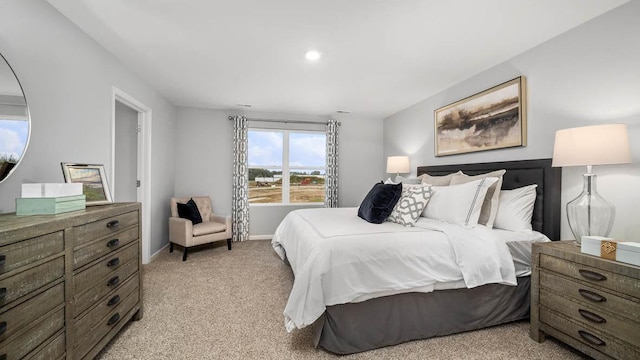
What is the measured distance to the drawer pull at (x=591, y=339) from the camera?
1.51 meters

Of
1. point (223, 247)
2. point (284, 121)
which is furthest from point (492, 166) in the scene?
point (223, 247)

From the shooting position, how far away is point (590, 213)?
1.76 meters

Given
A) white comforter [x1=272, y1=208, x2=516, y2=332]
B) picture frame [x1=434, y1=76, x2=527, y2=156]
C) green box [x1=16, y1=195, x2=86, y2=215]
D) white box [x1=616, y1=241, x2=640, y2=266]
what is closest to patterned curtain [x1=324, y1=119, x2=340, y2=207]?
picture frame [x1=434, y1=76, x2=527, y2=156]

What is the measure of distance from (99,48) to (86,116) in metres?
0.69

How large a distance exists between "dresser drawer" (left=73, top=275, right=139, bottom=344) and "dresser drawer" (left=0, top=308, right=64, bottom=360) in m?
0.14

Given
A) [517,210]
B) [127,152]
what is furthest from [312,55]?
[127,152]

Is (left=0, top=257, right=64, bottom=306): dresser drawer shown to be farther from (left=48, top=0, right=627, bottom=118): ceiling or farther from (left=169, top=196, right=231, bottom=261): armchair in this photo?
(left=169, top=196, right=231, bottom=261): armchair

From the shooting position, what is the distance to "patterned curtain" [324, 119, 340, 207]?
16.0ft

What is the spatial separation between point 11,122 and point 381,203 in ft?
8.63

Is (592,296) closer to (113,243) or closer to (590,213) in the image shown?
(590,213)

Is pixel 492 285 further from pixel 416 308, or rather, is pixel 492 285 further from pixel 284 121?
pixel 284 121

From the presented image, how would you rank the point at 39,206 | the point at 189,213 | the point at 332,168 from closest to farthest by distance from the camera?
the point at 39,206 → the point at 189,213 → the point at 332,168

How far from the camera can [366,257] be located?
5.71ft

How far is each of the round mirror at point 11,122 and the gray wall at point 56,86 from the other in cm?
11
